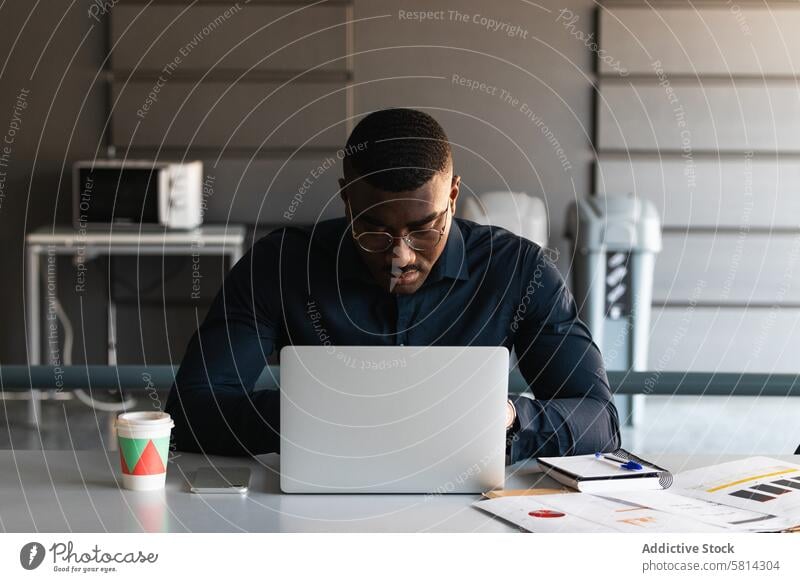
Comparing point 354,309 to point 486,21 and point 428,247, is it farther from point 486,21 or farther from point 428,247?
point 486,21

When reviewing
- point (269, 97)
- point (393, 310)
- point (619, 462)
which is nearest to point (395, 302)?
point (393, 310)

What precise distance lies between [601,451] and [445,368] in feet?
1.55

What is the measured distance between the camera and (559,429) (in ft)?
5.55

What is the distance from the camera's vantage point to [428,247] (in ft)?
6.09

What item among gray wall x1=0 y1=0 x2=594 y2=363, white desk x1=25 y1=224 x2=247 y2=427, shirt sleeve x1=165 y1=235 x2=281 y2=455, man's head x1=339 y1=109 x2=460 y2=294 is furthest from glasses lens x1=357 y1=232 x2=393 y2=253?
gray wall x1=0 y1=0 x2=594 y2=363

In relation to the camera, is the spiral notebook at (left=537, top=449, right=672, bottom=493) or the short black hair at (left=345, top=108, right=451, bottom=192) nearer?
the spiral notebook at (left=537, top=449, right=672, bottom=493)

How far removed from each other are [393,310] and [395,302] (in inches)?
0.7

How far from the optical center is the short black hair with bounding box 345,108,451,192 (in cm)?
178

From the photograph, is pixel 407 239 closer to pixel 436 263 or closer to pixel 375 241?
pixel 375 241

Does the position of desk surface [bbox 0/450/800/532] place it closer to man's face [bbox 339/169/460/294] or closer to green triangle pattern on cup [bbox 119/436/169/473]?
green triangle pattern on cup [bbox 119/436/169/473]

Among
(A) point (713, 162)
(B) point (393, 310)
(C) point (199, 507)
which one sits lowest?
(C) point (199, 507)

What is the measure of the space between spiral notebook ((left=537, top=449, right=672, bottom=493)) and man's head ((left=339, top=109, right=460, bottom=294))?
19.4 inches

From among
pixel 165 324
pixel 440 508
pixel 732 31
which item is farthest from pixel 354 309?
pixel 732 31

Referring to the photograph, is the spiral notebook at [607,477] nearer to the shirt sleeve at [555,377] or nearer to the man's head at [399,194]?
the shirt sleeve at [555,377]
